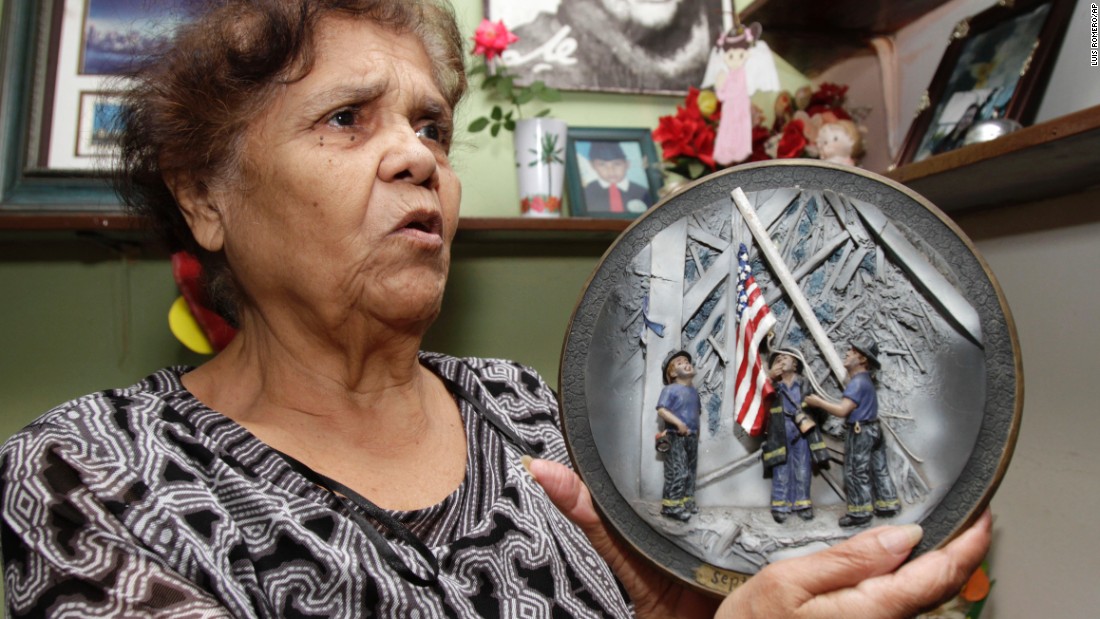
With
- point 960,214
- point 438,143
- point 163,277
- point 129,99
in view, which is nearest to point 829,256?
point 438,143

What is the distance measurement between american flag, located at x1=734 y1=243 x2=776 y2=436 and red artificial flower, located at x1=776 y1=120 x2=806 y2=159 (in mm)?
833

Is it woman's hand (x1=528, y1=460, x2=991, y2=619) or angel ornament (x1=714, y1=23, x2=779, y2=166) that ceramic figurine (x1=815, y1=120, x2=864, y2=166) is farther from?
woman's hand (x1=528, y1=460, x2=991, y2=619)

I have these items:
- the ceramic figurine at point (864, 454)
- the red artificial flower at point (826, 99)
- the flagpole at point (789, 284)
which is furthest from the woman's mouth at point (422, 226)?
the red artificial flower at point (826, 99)

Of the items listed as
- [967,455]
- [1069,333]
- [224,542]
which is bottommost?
[224,542]

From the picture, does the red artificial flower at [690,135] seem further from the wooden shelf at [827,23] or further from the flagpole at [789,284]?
the flagpole at [789,284]

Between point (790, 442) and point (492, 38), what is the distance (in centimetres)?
120

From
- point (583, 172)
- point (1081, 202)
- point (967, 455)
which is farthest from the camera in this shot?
point (583, 172)

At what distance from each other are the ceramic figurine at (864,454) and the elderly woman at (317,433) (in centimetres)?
6

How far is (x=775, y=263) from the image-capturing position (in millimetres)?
853

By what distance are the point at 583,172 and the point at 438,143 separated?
702 millimetres

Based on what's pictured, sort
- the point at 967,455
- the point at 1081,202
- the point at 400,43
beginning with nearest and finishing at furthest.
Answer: the point at 967,455
the point at 400,43
the point at 1081,202

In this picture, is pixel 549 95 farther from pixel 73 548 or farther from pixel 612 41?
pixel 73 548

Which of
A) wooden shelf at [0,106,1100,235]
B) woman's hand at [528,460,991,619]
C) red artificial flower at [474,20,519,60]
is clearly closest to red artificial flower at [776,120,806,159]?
wooden shelf at [0,106,1100,235]

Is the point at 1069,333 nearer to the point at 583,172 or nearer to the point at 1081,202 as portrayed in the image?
the point at 1081,202
